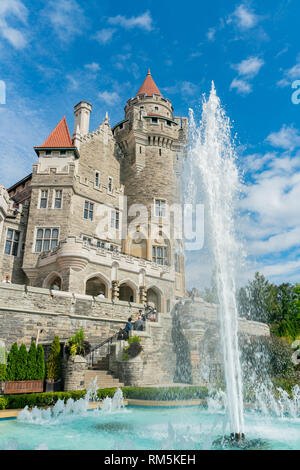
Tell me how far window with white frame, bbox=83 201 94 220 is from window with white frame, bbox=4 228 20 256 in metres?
5.44

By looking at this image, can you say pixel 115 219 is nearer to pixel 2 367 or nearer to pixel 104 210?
pixel 104 210

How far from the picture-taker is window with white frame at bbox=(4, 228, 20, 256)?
A: 2658 cm

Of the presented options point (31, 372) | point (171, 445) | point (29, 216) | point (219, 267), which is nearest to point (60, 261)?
point (29, 216)

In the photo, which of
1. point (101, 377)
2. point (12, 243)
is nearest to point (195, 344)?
point (101, 377)

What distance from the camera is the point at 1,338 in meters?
→ 15.3

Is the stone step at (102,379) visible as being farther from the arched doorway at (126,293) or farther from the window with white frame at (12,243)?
the window with white frame at (12,243)

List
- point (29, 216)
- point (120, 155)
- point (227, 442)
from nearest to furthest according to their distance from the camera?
1. point (227, 442)
2. point (29, 216)
3. point (120, 155)

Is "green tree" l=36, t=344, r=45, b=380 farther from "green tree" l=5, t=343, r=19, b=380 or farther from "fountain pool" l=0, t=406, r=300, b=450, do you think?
"fountain pool" l=0, t=406, r=300, b=450

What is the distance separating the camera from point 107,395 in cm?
1329

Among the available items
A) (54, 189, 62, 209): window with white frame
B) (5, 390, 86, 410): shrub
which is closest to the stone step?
(5, 390, 86, 410): shrub

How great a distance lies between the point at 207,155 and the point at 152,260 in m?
17.7

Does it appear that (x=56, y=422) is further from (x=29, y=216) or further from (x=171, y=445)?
(x=29, y=216)

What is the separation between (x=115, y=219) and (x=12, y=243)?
878cm

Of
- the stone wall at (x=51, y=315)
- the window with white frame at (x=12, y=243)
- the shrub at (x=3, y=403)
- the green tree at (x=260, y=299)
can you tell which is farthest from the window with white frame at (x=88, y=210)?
the green tree at (x=260, y=299)
